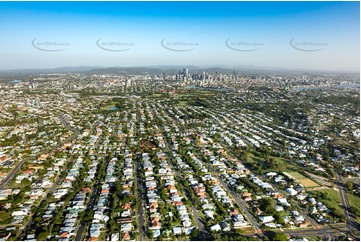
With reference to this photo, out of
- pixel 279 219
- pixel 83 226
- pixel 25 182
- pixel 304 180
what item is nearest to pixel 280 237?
pixel 279 219

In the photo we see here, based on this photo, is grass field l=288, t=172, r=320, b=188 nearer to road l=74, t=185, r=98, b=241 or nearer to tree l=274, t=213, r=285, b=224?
tree l=274, t=213, r=285, b=224

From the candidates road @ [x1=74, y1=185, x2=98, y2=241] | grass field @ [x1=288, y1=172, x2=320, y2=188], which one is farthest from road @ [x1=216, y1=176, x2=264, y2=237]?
road @ [x1=74, y1=185, x2=98, y2=241]

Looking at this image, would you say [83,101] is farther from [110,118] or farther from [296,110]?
[296,110]

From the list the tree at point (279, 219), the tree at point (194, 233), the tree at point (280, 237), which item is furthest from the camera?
the tree at point (279, 219)

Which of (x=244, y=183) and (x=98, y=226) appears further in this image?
(x=244, y=183)

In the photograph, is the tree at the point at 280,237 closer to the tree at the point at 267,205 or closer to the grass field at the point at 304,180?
the tree at the point at 267,205

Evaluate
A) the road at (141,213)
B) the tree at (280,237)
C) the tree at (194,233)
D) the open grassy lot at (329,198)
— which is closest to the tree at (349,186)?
the open grassy lot at (329,198)

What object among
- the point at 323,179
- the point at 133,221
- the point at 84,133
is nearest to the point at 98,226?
the point at 133,221

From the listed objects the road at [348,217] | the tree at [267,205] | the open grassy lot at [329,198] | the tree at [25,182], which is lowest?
the road at [348,217]
